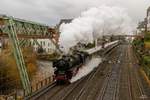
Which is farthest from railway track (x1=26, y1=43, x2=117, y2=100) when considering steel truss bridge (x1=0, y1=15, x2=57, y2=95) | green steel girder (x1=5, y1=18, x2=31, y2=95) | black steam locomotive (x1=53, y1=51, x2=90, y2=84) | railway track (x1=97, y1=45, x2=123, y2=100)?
railway track (x1=97, y1=45, x2=123, y2=100)

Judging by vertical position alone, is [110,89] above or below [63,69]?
below

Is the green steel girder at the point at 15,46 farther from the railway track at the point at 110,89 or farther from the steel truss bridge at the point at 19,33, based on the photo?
the railway track at the point at 110,89

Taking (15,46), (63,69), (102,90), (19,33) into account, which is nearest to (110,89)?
(102,90)

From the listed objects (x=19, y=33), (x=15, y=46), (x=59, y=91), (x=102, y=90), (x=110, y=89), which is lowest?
(x=110, y=89)

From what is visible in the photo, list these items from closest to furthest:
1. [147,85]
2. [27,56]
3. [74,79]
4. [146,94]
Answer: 1. [146,94]
2. [147,85]
3. [74,79]
4. [27,56]

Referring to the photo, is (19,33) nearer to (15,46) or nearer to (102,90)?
(15,46)

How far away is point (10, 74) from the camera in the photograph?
38.8m

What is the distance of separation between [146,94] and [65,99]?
8.75 m

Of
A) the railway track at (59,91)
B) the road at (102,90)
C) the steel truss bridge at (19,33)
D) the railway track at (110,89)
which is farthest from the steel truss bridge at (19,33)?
the railway track at (110,89)

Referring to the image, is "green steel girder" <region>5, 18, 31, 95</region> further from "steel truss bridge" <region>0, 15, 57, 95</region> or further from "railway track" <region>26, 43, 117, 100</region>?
"railway track" <region>26, 43, 117, 100</region>

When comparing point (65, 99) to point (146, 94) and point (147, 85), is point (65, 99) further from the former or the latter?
point (147, 85)

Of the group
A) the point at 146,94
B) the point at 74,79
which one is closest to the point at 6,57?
the point at 74,79

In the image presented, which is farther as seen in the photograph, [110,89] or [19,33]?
[110,89]

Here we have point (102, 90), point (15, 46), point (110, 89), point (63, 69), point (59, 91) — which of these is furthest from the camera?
point (63, 69)
